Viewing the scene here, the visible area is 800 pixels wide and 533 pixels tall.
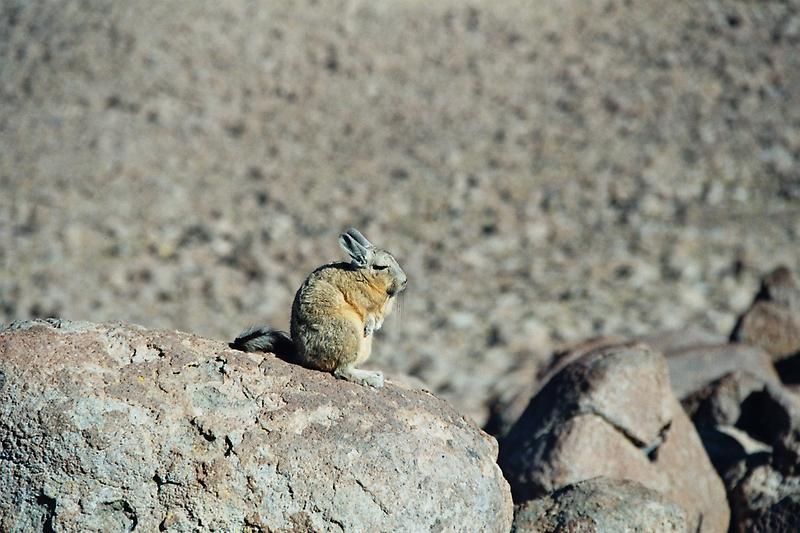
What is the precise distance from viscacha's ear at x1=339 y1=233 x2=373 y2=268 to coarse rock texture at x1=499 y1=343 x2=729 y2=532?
2730 millimetres

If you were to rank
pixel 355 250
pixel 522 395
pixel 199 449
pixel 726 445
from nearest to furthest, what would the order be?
pixel 199 449, pixel 355 250, pixel 726 445, pixel 522 395

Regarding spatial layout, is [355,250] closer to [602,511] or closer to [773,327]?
[602,511]

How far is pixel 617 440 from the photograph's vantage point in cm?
1024

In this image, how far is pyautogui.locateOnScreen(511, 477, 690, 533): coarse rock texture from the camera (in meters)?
8.20

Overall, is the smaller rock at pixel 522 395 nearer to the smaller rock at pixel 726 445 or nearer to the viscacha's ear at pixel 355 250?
the smaller rock at pixel 726 445

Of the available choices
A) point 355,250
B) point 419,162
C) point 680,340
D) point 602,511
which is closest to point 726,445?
point 680,340

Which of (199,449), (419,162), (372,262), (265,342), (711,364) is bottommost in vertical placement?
(711,364)

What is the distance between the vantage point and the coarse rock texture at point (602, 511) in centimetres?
820

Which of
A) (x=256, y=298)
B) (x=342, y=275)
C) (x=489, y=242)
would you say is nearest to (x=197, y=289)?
(x=256, y=298)

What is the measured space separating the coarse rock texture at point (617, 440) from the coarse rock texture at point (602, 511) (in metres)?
1.21

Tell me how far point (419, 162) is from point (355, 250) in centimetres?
1466

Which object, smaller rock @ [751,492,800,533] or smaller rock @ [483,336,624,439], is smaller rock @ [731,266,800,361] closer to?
smaller rock @ [483,336,624,439]

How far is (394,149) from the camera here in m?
23.4

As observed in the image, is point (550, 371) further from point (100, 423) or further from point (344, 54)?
point (344, 54)
